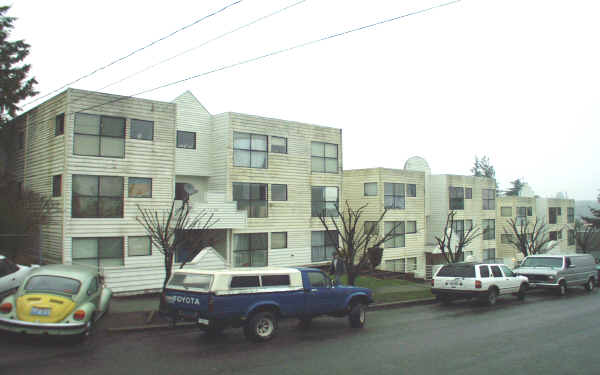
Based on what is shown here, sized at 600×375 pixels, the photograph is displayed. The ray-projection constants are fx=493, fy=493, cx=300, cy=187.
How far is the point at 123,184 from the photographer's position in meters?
21.6

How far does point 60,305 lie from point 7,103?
805 inches

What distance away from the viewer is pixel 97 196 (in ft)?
68.8

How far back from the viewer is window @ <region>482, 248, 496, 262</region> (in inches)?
1797

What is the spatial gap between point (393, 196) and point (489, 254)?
50.9 feet

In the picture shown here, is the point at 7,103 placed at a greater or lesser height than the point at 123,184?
greater

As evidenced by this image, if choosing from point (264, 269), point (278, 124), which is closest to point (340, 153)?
point (278, 124)

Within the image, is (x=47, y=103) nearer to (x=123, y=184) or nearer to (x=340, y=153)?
(x=123, y=184)

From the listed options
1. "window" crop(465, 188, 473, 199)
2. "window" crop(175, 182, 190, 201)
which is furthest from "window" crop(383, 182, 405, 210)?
"window" crop(175, 182, 190, 201)

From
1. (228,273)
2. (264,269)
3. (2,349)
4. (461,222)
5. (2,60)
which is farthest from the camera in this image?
(461,222)

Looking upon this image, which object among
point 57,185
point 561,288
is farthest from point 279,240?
point 561,288

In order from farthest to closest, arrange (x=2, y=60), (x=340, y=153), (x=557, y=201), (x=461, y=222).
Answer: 1. (x=557, y=201)
2. (x=461, y=222)
3. (x=340, y=153)
4. (x=2, y=60)

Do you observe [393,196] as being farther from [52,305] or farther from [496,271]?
[52,305]

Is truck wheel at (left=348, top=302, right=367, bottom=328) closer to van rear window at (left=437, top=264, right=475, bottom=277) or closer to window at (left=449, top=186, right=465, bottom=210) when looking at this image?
van rear window at (left=437, top=264, right=475, bottom=277)

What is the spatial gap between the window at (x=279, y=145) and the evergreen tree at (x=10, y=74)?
544 inches
